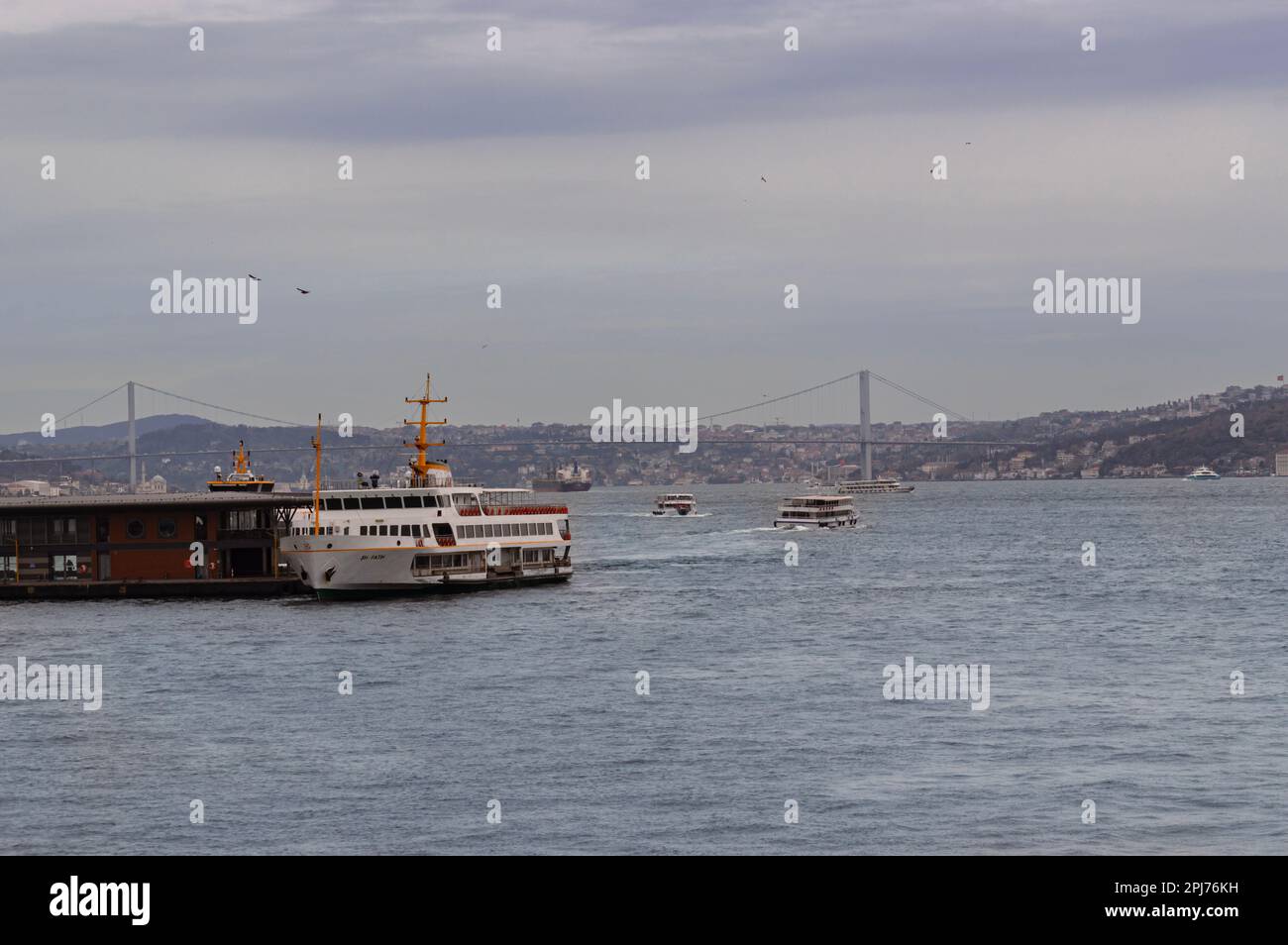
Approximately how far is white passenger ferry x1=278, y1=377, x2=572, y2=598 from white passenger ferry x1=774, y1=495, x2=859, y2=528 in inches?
3353

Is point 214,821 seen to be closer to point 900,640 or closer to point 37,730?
point 37,730

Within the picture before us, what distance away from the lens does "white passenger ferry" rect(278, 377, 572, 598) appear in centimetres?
7838

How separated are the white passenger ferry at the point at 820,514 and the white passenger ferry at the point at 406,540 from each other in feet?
279

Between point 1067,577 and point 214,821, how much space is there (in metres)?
71.7

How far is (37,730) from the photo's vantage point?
41656mm

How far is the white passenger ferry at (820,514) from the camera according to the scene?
170 m

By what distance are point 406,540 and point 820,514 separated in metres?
95.2

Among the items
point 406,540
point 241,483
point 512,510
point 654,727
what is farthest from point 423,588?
point 654,727

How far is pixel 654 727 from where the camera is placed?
1597 inches

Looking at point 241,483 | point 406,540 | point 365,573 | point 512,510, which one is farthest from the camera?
point 241,483

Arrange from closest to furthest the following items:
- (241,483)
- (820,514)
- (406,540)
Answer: (406,540)
(241,483)
(820,514)

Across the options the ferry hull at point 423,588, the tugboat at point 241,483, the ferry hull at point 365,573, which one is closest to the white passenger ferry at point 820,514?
the ferry hull at point 423,588

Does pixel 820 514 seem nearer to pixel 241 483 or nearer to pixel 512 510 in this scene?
pixel 512 510
